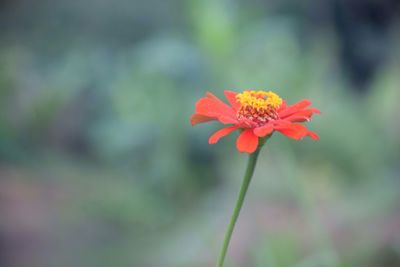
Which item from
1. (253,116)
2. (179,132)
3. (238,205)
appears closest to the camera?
(238,205)

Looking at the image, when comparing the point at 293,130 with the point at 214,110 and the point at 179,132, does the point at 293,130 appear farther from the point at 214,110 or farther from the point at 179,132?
the point at 179,132

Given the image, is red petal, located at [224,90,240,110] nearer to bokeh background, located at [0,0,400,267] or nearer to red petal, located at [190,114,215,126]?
red petal, located at [190,114,215,126]

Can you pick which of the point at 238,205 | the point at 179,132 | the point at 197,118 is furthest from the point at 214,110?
the point at 179,132

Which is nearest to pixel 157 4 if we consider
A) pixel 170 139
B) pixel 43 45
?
pixel 43 45

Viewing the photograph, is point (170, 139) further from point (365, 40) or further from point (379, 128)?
point (365, 40)

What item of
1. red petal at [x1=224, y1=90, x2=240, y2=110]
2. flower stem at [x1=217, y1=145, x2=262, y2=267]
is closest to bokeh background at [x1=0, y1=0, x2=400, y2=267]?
red petal at [x1=224, y1=90, x2=240, y2=110]
